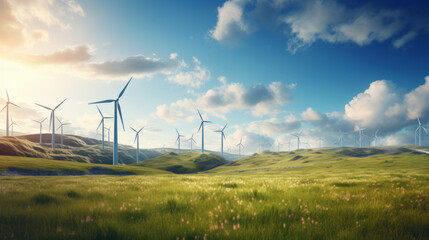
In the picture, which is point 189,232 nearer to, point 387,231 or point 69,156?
point 387,231

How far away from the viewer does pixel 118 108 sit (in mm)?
94500

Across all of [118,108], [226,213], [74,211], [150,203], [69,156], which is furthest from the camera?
[69,156]

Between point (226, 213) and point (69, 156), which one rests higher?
point (226, 213)

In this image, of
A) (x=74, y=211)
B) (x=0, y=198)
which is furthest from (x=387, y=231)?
(x=0, y=198)

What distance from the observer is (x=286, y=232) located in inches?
160

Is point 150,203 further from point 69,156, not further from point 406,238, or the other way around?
point 69,156

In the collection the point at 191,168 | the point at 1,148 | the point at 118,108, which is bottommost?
the point at 191,168

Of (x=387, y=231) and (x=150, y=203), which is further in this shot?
(x=150, y=203)

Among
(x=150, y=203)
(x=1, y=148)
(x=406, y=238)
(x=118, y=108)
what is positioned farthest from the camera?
(x=1, y=148)

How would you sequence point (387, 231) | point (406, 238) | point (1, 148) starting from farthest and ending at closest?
point (1, 148) → point (387, 231) → point (406, 238)

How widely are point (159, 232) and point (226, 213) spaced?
1.97 m

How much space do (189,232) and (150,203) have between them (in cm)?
319

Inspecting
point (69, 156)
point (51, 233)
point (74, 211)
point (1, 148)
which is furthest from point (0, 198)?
point (69, 156)

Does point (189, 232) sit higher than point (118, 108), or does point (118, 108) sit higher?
point (118, 108)
